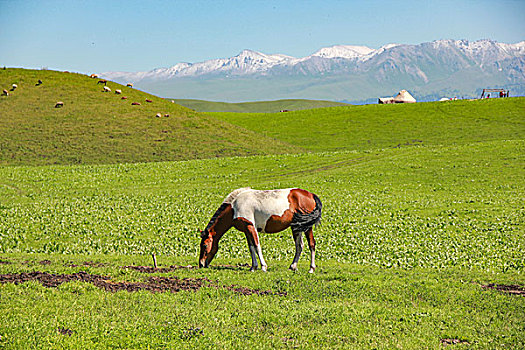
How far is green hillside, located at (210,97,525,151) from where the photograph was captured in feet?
291

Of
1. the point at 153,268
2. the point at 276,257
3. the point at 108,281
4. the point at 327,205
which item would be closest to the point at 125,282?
the point at 108,281

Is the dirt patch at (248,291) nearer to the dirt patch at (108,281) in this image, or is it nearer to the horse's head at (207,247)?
the dirt patch at (108,281)

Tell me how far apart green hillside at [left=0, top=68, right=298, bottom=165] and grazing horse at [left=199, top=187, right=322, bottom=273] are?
2354 inches

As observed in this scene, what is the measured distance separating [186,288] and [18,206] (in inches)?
1099

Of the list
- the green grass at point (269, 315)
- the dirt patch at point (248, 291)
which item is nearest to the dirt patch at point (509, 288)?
the green grass at point (269, 315)

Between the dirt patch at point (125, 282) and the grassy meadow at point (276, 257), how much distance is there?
0.09 m

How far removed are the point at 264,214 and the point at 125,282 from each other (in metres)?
5.33

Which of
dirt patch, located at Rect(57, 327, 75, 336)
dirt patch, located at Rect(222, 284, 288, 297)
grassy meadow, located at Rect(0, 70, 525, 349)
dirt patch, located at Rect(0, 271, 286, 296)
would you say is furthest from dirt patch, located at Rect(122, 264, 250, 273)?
dirt patch, located at Rect(57, 327, 75, 336)

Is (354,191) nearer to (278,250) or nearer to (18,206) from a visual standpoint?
(278,250)

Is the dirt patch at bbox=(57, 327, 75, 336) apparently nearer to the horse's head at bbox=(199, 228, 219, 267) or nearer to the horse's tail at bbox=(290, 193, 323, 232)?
the horse's head at bbox=(199, 228, 219, 267)

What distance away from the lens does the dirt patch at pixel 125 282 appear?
47.7 ft

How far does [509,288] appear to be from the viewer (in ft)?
54.2

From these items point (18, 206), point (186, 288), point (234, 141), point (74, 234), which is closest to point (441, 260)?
point (186, 288)

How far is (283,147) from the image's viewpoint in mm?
90438
